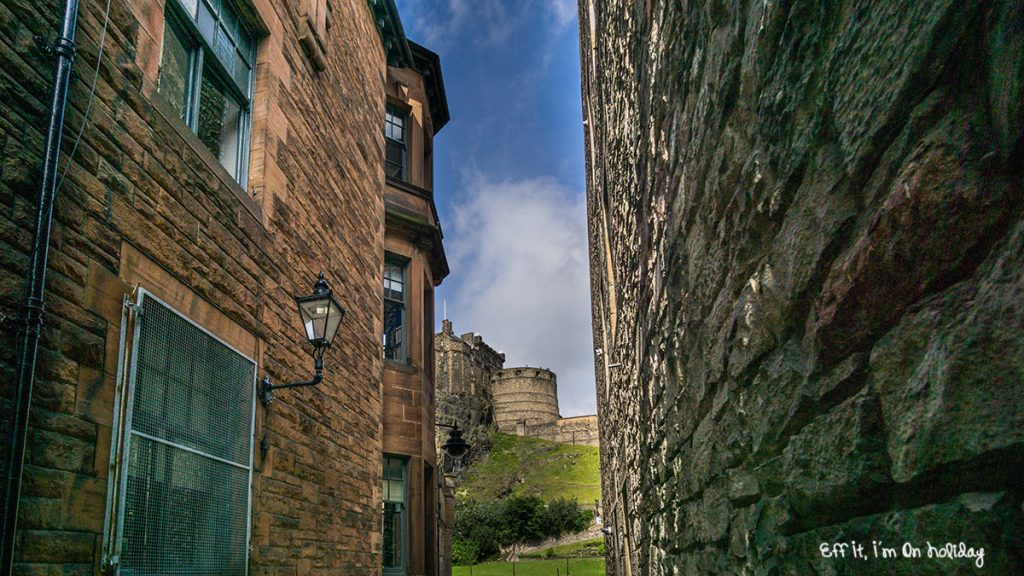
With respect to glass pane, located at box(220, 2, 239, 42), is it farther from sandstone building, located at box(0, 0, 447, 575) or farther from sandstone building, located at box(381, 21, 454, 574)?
sandstone building, located at box(381, 21, 454, 574)

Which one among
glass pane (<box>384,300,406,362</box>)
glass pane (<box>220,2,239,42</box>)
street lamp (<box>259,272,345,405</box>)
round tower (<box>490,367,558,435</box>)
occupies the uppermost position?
round tower (<box>490,367,558,435</box>)

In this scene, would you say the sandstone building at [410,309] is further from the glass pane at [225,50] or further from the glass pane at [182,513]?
the glass pane at [225,50]

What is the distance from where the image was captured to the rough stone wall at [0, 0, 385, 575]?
3.31 meters

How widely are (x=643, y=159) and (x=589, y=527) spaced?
53203 millimetres

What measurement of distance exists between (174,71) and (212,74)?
25.0 inches

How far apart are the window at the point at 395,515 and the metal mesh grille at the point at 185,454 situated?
18.3 ft

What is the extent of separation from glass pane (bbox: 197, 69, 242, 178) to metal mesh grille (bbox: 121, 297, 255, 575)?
152 cm

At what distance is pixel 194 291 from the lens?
4703 mm

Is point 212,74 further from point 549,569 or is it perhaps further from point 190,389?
point 549,569

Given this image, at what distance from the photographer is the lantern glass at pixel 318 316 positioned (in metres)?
6.06

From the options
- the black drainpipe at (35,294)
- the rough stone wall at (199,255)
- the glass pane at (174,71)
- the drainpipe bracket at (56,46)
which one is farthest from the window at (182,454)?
the glass pane at (174,71)

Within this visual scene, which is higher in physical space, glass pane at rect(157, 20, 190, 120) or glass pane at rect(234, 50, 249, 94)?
glass pane at rect(234, 50, 249, 94)

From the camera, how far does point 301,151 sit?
704 cm

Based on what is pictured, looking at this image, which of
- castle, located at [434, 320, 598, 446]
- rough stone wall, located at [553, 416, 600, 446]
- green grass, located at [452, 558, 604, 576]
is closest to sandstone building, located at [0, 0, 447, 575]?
green grass, located at [452, 558, 604, 576]
